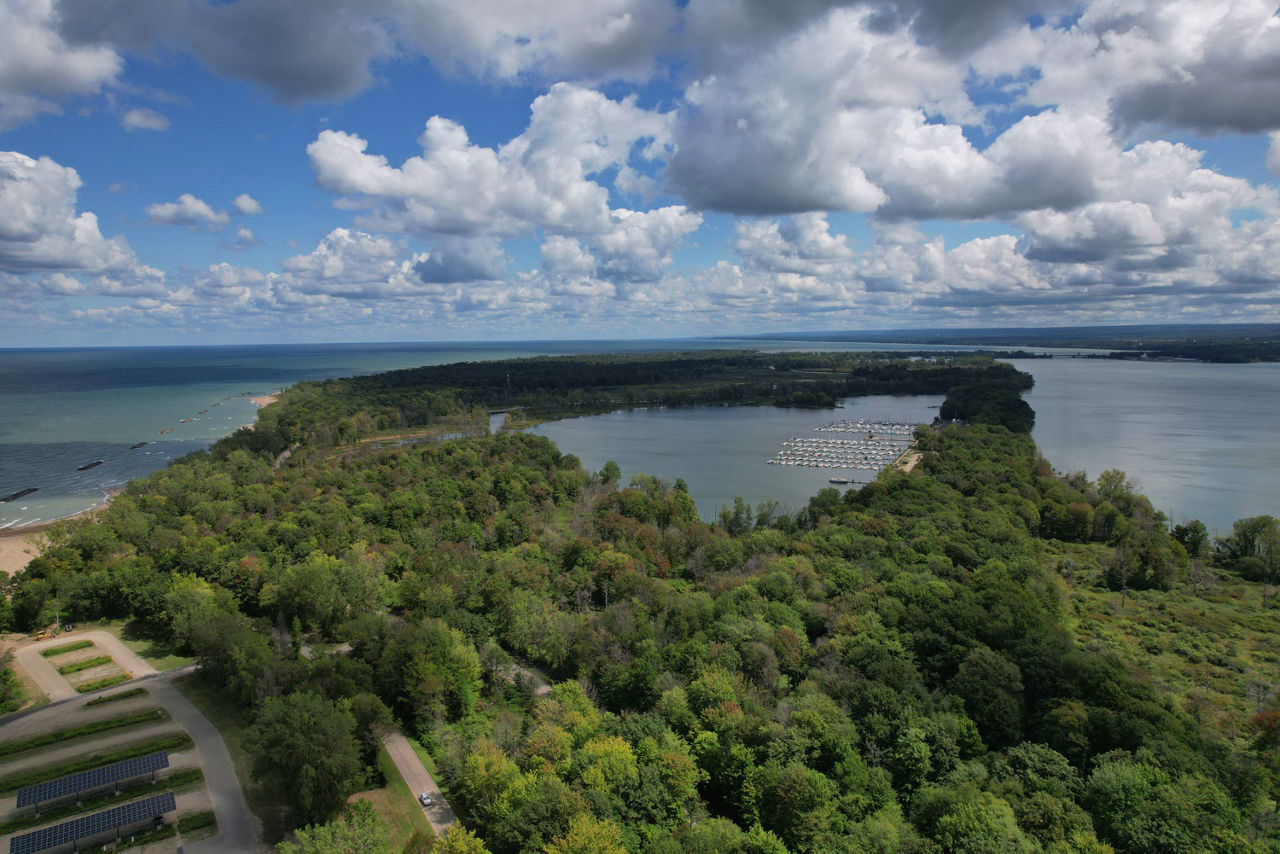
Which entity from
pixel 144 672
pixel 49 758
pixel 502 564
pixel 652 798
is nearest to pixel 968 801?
pixel 652 798

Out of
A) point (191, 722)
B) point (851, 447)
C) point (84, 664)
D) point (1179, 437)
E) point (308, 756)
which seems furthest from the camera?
point (851, 447)

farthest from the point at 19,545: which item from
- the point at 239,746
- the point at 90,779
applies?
the point at 239,746

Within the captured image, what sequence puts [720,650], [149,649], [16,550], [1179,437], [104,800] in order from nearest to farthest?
[104,800]
[720,650]
[149,649]
[16,550]
[1179,437]

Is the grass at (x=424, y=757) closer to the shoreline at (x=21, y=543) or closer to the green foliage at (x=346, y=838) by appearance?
the green foliage at (x=346, y=838)

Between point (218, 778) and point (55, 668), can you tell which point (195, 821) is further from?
point (55, 668)

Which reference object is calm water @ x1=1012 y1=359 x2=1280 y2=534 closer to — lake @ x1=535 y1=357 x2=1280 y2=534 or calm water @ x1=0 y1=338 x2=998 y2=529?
lake @ x1=535 y1=357 x2=1280 y2=534

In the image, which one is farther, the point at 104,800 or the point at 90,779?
the point at 104,800
